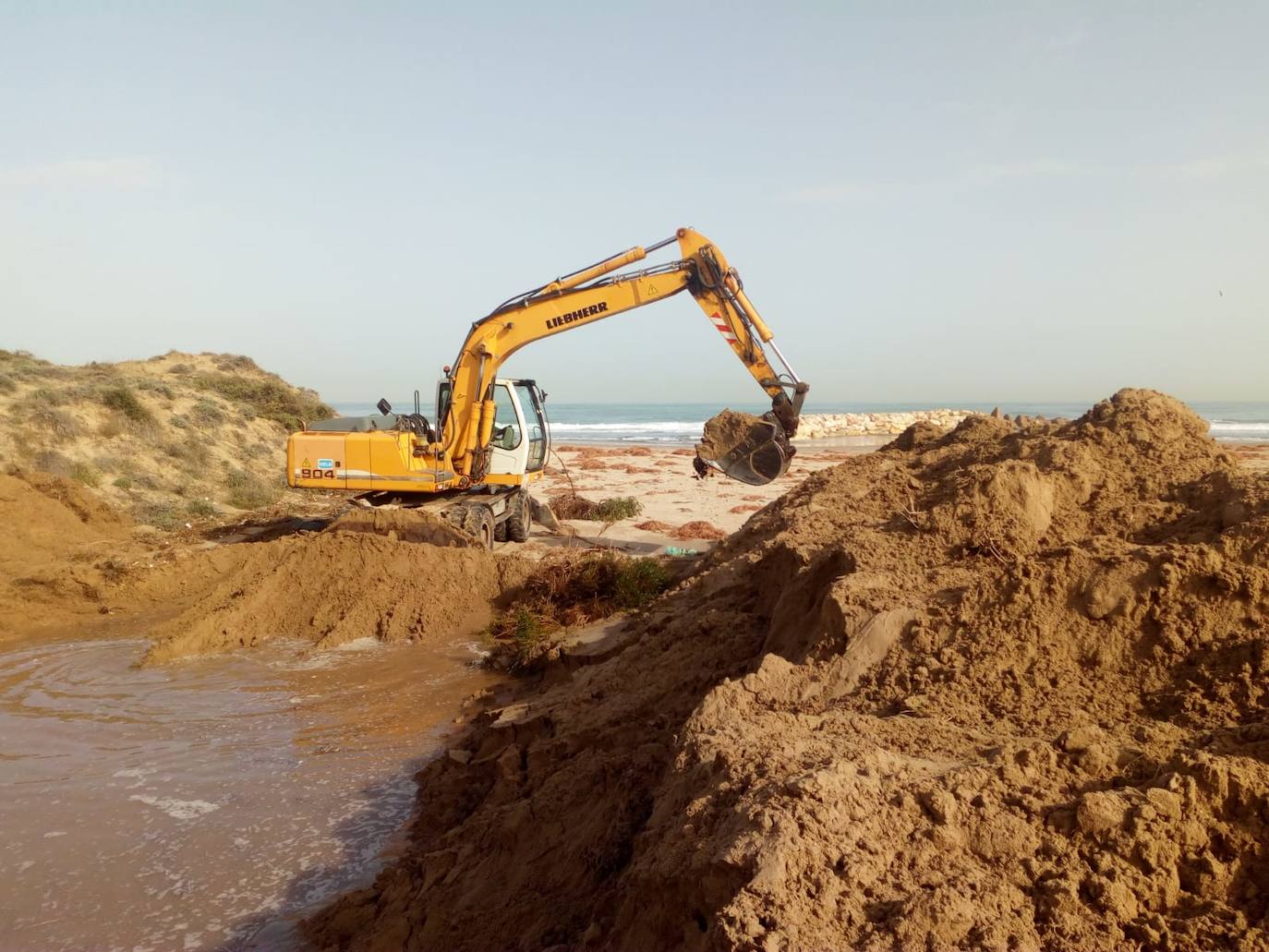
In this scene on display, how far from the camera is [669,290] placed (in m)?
11.8

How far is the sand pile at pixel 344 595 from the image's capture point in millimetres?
9625

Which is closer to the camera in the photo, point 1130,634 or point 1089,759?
point 1089,759

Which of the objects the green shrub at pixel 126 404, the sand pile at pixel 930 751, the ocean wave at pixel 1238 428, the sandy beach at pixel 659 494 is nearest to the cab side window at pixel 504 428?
the sandy beach at pixel 659 494

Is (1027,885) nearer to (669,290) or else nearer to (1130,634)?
(1130,634)

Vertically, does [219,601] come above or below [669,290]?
below

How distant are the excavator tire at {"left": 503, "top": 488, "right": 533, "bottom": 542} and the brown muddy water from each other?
5228 millimetres

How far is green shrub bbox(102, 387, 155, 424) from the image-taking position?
2102 centimetres

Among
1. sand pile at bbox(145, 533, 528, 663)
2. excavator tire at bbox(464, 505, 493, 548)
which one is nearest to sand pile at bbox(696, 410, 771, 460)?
sand pile at bbox(145, 533, 528, 663)

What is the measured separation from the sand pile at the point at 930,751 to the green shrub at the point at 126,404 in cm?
1876

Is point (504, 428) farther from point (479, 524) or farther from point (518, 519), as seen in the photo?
point (479, 524)

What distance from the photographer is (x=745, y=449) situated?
11156 mm

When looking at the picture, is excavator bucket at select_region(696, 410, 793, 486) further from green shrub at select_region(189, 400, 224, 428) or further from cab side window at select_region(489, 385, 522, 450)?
green shrub at select_region(189, 400, 224, 428)

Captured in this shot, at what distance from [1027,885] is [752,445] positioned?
8.74 metres

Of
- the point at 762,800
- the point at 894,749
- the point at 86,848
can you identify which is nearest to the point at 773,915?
the point at 762,800
